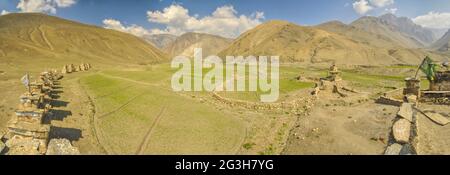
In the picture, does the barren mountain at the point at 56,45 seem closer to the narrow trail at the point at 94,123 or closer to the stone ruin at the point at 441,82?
the narrow trail at the point at 94,123

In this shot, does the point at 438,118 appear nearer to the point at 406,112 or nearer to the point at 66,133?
the point at 406,112

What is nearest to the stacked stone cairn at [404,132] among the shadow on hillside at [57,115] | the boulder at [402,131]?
the boulder at [402,131]

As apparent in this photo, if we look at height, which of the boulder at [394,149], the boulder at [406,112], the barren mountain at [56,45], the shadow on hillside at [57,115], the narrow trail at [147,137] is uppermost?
the barren mountain at [56,45]

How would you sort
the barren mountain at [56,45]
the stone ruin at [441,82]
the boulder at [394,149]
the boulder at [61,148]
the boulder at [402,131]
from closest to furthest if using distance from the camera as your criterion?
the boulder at [61,148], the boulder at [394,149], the boulder at [402,131], the stone ruin at [441,82], the barren mountain at [56,45]

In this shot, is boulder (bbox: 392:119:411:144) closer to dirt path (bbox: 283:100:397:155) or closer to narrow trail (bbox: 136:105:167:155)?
dirt path (bbox: 283:100:397:155)
